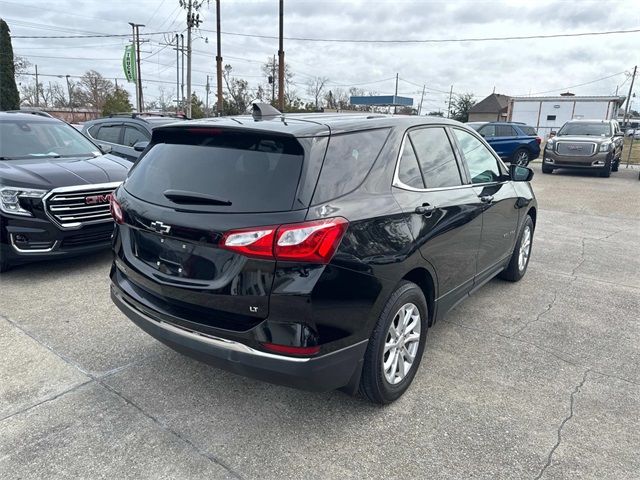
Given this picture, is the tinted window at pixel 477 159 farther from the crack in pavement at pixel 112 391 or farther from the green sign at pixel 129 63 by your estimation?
the green sign at pixel 129 63

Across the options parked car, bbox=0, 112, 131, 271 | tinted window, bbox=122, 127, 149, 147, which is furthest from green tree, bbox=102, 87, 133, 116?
parked car, bbox=0, 112, 131, 271

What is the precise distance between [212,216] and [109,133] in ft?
25.9

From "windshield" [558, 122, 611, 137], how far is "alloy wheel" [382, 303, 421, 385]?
16.3m

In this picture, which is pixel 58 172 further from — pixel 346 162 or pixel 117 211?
pixel 346 162

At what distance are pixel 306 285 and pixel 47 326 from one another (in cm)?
272

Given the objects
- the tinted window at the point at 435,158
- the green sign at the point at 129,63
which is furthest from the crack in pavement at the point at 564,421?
the green sign at the point at 129,63

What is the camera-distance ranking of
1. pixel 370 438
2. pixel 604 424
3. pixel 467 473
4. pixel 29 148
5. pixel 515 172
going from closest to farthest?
pixel 467 473
pixel 370 438
pixel 604 424
pixel 515 172
pixel 29 148

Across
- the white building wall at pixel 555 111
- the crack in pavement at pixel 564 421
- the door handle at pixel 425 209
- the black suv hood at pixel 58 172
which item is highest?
the white building wall at pixel 555 111

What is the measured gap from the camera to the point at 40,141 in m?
5.90

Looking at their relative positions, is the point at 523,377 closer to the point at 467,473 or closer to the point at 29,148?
the point at 467,473

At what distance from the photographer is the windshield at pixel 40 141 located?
5.57m

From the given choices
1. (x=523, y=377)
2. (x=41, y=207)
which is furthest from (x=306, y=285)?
(x=41, y=207)

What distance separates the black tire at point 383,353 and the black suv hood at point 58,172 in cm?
380

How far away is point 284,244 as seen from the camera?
2168 mm
